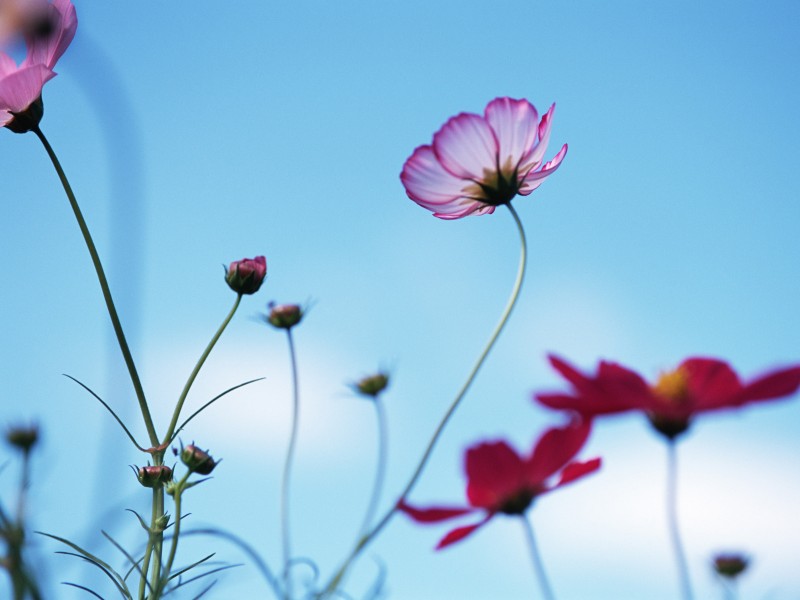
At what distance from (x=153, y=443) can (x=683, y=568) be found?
527mm

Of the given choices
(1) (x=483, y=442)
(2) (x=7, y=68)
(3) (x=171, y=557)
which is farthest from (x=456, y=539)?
(2) (x=7, y=68)

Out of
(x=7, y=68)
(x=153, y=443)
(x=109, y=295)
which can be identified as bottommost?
(x=153, y=443)

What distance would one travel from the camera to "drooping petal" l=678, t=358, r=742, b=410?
0.35m

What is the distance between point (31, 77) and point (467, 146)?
17.3 inches

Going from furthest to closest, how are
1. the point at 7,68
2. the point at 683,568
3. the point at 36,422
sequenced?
the point at 7,68, the point at 36,422, the point at 683,568

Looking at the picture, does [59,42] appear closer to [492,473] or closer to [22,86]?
[22,86]

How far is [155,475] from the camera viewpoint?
2.30 feet

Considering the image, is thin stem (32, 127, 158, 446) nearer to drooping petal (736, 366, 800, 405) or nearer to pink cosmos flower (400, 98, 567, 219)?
pink cosmos flower (400, 98, 567, 219)

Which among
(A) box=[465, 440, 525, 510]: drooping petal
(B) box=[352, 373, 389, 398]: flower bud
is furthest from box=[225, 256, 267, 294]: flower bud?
(A) box=[465, 440, 525, 510]: drooping petal

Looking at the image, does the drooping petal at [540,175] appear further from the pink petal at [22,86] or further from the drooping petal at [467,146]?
the pink petal at [22,86]

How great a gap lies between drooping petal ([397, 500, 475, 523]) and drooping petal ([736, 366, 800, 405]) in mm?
143

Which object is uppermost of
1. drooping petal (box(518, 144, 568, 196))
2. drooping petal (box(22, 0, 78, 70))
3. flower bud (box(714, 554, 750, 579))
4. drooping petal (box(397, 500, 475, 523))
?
drooping petal (box(22, 0, 78, 70))

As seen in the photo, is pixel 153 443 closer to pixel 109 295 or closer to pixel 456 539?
pixel 109 295

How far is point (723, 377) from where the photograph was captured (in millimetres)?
370
